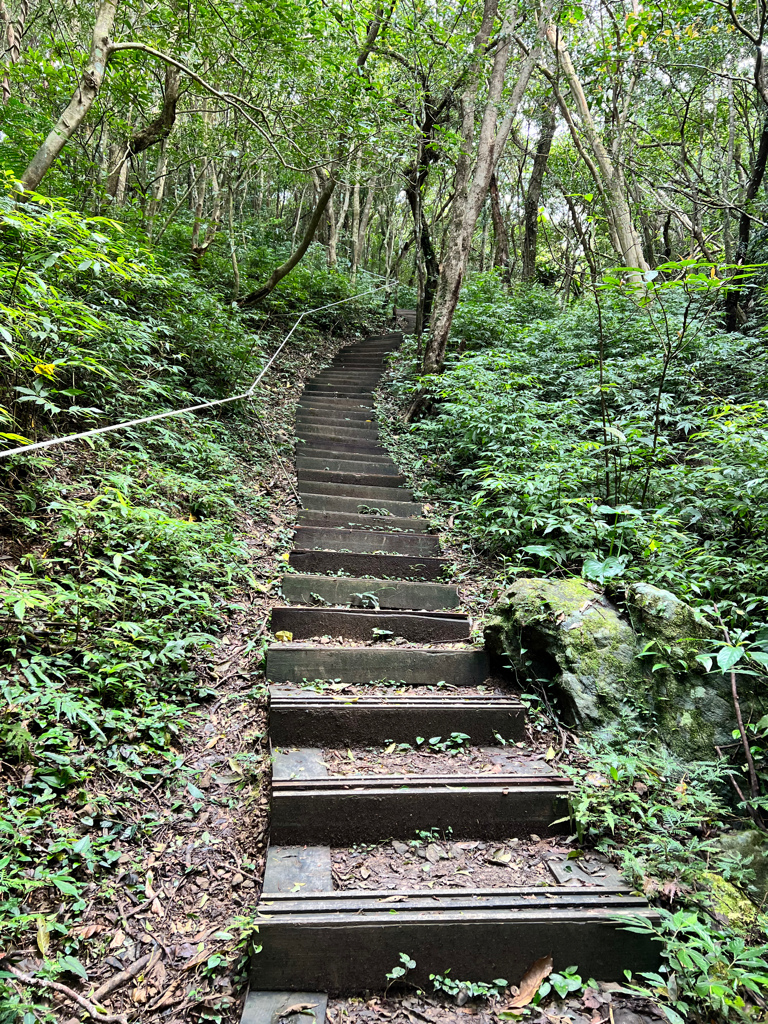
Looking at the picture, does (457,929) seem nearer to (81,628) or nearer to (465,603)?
(81,628)

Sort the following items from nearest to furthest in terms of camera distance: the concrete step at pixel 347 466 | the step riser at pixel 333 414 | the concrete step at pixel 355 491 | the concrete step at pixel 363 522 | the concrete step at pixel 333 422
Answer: the concrete step at pixel 363 522 < the concrete step at pixel 355 491 < the concrete step at pixel 347 466 < the concrete step at pixel 333 422 < the step riser at pixel 333 414

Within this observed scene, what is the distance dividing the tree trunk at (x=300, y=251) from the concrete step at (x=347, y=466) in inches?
146

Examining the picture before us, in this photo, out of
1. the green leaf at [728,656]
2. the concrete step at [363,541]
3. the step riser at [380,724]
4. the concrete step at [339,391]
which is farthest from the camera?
the concrete step at [339,391]

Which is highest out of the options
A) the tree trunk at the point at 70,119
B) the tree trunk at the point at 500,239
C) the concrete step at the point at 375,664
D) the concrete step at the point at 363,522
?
the tree trunk at the point at 500,239

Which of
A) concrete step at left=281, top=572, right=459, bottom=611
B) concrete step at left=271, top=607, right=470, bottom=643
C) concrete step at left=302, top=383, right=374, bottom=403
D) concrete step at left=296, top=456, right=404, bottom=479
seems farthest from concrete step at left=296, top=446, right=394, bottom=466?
concrete step at left=271, top=607, right=470, bottom=643

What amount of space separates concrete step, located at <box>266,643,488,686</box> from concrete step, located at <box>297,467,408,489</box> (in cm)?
282

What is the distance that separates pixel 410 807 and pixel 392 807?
80 millimetres

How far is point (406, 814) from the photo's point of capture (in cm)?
238

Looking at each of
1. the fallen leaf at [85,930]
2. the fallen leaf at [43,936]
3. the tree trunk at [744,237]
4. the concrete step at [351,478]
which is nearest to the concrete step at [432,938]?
the fallen leaf at [85,930]

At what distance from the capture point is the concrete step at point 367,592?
12.9 ft

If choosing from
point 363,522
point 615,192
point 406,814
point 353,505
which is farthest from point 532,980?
point 615,192

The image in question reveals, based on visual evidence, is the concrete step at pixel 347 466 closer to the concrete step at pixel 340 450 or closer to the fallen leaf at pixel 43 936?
the concrete step at pixel 340 450

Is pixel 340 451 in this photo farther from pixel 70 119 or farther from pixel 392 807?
pixel 392 807

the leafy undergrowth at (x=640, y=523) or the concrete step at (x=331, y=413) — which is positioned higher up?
the concrete step at (x=331, y=413)
